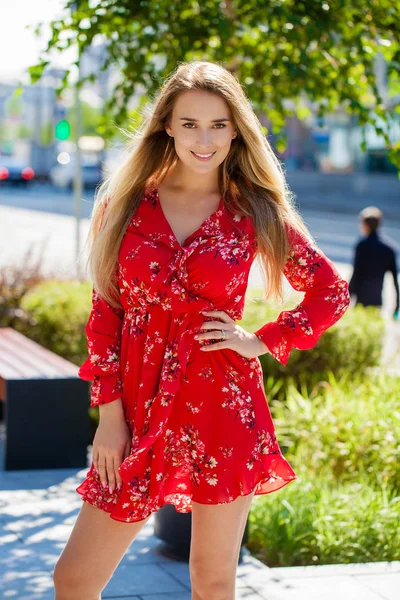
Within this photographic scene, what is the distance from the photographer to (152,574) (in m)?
4.59

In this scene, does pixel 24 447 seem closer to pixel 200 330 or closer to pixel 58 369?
pixel 58 369

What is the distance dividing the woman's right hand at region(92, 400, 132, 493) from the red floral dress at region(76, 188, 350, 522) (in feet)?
0.10

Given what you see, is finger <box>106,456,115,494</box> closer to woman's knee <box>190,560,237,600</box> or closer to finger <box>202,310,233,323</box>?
woman's knee <box>190,560,237,600</box>

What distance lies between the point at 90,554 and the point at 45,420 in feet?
12.2

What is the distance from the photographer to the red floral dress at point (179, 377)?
3033 millimetres

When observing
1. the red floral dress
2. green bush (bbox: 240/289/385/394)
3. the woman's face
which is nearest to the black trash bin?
the red floral dress

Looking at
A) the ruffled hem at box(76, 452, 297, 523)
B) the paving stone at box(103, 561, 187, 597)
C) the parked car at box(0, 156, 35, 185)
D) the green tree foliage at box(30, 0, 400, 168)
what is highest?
the green tree foliage at box(30, 0, 400, 168)

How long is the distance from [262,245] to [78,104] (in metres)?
9.88

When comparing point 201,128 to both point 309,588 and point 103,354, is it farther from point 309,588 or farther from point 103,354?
point 309,588

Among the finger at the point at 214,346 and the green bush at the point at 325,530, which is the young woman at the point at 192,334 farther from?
the green bush at the point at 325,530

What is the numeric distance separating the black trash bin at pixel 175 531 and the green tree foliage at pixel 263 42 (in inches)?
105

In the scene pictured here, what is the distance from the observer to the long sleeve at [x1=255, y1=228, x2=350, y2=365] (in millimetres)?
3252

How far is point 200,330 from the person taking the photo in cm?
310

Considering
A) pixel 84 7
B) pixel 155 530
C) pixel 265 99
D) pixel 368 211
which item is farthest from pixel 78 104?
pixel 155 530
